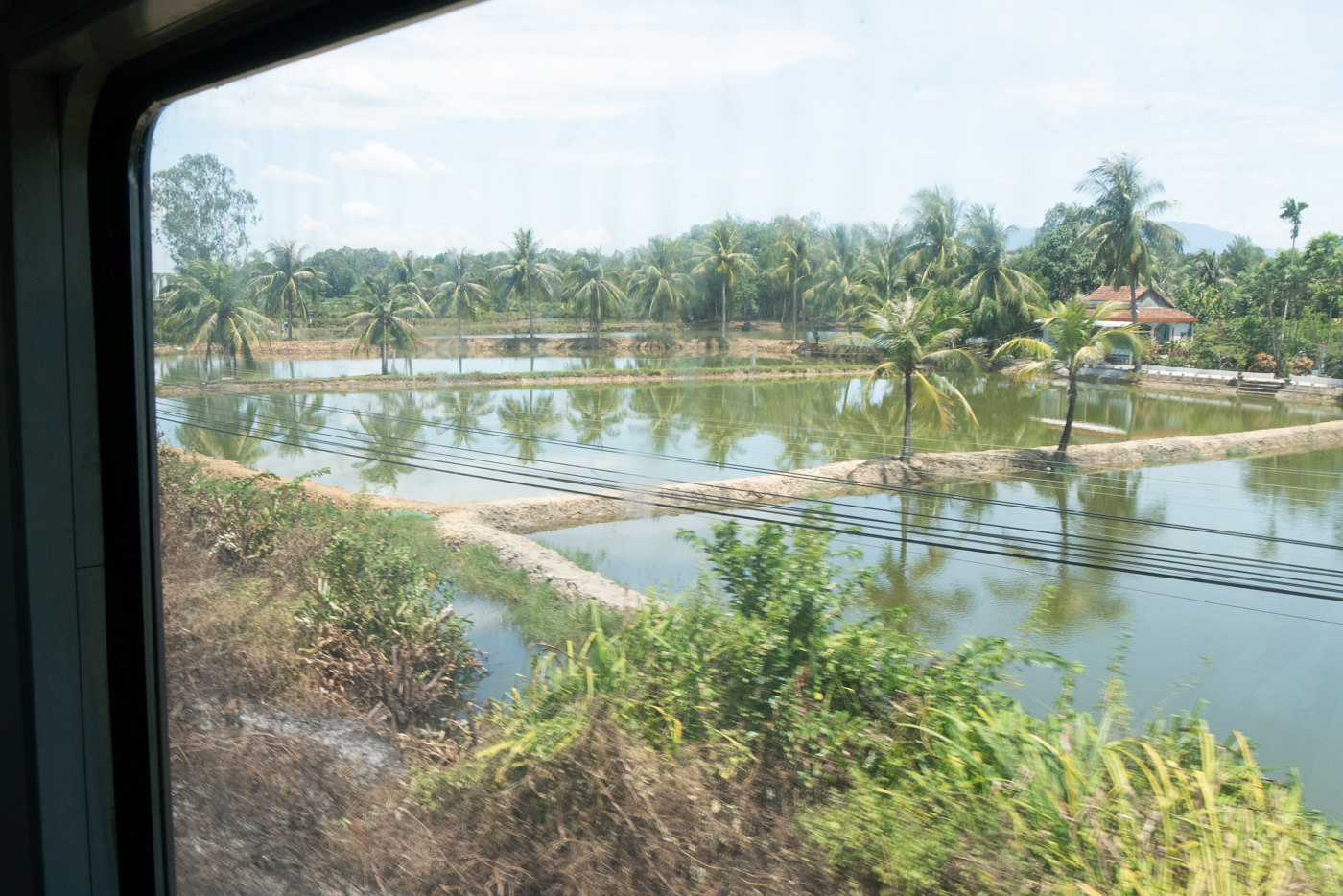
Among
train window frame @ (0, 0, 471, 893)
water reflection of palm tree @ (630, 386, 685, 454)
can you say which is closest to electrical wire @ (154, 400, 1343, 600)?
water reflection of palm tree @ (630, 386, 685, 454)

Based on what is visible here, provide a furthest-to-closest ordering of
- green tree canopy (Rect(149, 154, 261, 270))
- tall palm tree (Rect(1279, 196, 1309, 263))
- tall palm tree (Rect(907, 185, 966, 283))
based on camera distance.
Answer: green tree canopy (Rect(149, 154, 261, 270)) < tall palm tree (Rect(907, 185, 966, 283)) < tall palm tree (Rect(1279, 196, 1309, 263))

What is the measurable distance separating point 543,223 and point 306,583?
1186 millimetres

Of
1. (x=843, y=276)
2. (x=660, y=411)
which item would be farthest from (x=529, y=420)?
(x=843, y=276)

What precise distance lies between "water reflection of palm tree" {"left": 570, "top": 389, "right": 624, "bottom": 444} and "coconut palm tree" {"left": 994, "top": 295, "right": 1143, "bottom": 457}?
0.78 meters

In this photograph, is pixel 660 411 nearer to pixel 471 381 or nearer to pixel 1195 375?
pixel 471 381

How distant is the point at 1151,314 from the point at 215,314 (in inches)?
89.9

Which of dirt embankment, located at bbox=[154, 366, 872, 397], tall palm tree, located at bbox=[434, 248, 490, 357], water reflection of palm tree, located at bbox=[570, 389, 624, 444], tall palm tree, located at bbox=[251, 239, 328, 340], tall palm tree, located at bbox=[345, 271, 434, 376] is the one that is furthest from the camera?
tall palm tree, located at bbox=[251, 239, 328, 340]

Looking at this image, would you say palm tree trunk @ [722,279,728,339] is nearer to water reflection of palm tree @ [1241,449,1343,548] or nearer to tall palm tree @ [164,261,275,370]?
water reflection of palm tree @ [1241,449,1343,548]

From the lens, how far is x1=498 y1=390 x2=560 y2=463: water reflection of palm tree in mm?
1911

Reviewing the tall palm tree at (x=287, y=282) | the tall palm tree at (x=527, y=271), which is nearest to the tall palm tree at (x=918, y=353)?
the tall palm tree at (x=527, y=271)

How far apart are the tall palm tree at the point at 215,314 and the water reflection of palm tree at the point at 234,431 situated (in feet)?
0.41

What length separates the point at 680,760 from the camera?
1.40m

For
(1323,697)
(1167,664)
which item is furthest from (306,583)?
(1323,697)

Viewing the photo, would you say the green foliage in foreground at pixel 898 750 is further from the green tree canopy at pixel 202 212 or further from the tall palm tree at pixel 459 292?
the green tree canopy at pixel 202 212
